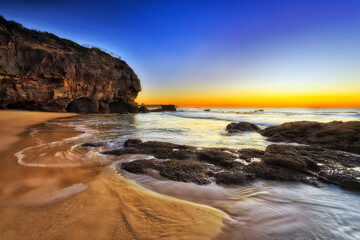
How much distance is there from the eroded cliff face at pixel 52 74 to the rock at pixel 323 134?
76.3 ft

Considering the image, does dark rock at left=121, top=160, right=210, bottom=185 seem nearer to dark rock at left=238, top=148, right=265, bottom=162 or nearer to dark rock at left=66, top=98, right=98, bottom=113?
dark rock at left=238, top=148, right=265, bottom=162

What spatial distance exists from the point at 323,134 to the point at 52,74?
24964 millimetres

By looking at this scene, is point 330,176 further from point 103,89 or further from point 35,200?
point 103,89

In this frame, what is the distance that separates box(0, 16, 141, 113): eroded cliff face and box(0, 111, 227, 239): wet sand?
63.9 ft

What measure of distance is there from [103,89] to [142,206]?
2786 cm

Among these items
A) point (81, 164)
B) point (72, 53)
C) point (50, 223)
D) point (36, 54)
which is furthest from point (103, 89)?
point (50, 223)

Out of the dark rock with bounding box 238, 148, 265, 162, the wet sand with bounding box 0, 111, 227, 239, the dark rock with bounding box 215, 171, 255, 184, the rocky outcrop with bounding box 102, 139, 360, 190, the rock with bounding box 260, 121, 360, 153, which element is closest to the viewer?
the wet sand with bounding box 0, 111, 227, 239

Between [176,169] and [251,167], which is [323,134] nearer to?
[251,167]

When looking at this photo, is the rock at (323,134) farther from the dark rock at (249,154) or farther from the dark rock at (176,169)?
the dark rock at (176,169)

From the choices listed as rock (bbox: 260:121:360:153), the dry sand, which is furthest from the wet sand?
rock (bbox: 260:121:360:153)

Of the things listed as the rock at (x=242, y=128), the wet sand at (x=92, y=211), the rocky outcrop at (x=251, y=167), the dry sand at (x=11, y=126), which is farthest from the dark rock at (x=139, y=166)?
the rock at (x=242, y=128)

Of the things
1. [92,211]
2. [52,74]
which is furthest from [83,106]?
[92,211]

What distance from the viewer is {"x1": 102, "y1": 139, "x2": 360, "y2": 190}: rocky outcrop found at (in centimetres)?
282

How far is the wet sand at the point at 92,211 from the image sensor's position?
145 cm
